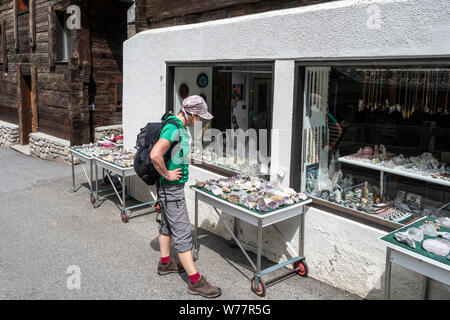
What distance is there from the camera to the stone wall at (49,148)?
10336 millimetres

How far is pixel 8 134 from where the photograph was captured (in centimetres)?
1305

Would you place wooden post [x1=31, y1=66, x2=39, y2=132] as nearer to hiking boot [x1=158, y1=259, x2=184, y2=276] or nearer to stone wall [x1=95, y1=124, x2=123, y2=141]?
stone wall [x1=95, y1=124, x2=123, y2=141]

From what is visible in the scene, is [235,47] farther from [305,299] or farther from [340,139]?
[305,299]

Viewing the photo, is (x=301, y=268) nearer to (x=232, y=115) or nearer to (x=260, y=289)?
(x=260, y=289)

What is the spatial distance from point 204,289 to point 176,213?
0.77 meters

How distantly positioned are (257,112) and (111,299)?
9.93 ft

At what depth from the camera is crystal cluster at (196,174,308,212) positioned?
13.1 feet

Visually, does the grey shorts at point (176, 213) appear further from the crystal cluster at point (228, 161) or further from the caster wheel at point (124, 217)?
the caster wheel at point (124, 217)

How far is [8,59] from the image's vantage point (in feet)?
44.3

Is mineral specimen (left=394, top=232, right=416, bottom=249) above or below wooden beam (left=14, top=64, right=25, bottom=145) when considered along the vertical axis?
below

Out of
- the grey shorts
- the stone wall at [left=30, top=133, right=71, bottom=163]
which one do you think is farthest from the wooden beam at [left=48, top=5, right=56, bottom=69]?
the grey shorts

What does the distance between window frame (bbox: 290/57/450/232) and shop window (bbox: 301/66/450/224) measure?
0.19 ft

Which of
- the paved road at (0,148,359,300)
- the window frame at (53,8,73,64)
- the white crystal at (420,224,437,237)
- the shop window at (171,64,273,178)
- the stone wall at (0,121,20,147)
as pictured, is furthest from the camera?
the stone wall at (0,121,20,147)

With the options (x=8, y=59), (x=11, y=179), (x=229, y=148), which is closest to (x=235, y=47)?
(x=229, y=148)
